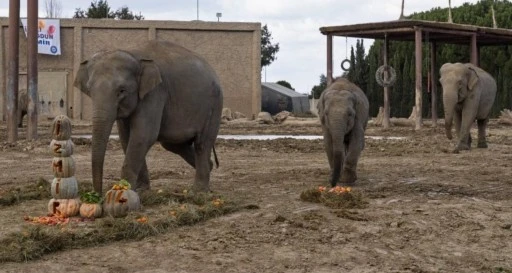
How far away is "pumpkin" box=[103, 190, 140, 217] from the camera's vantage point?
880cm

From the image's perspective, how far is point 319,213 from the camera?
371 inches

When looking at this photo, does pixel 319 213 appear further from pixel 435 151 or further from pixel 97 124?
pixel 435 151

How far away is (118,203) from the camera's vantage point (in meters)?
8.81

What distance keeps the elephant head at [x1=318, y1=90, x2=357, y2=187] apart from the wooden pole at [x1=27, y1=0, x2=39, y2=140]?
442 inches

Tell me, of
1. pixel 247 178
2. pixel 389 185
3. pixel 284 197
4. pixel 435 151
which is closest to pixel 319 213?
pixel 284 197

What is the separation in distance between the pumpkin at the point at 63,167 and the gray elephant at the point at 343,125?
3.66m

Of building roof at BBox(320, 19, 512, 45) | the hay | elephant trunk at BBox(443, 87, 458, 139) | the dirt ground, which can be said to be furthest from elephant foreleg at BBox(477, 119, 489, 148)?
the hay

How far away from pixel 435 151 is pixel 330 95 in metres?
7.74

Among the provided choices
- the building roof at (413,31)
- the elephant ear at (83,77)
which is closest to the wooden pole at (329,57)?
the building roof at (413,31)

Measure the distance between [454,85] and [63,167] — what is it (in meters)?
11.4

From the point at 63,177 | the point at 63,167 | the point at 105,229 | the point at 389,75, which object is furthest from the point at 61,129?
the point at 389,75

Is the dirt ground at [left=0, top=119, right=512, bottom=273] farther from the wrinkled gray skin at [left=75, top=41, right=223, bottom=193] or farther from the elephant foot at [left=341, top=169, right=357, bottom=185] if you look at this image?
the wrinkled gray skin at [left=75, top=41, right=223, bottom=193]

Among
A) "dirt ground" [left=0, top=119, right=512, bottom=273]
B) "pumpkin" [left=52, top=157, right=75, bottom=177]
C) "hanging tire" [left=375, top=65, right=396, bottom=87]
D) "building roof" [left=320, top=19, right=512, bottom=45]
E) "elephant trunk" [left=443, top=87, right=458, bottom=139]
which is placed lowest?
"dirt ground" [left=0, top=119, right=512, bottom=273]

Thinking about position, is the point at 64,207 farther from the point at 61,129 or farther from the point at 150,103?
the point at 150,103
